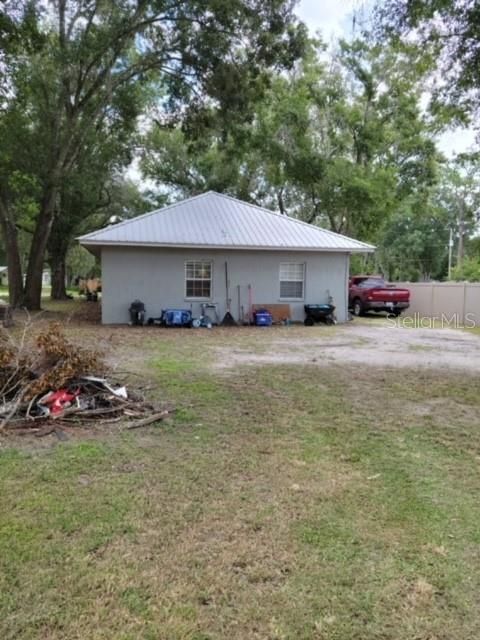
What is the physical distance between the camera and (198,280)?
14.9 m

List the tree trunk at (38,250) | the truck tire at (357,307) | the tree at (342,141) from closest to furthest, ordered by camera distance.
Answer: the tree trunk at (38,250), the truck tire at (357,307), the tree at (342,141)

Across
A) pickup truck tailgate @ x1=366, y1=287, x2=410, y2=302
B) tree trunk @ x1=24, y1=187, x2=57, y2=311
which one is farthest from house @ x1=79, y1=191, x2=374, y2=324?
tree trunk @ x1=24, y1=187, x2=57, y2=311

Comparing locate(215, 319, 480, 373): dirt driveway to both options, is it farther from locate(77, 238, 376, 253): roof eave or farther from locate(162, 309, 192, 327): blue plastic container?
locate(77, 238, 376, 253): roof eave

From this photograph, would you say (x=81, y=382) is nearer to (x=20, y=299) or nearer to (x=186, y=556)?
(x=186, y=556)

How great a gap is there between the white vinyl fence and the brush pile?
47.0ft

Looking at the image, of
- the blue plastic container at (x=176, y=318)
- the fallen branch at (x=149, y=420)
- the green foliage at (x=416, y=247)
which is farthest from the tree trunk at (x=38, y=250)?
the green foliage at (x=416, y=247)

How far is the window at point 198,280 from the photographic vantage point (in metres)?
14.8

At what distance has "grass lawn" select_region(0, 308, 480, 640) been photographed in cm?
220

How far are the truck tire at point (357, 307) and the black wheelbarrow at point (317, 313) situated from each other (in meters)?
4.04

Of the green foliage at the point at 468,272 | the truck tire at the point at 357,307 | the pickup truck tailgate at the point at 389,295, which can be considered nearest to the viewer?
the pickup truck tailgate at the point at 389,295

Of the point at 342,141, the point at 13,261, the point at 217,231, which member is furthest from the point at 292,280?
the point at 342,141

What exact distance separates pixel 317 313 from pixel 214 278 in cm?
339

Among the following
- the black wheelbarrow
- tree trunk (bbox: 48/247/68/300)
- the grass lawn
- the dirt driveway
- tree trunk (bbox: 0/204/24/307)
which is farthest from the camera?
tree trunk (bbox: 48/247/68/300)

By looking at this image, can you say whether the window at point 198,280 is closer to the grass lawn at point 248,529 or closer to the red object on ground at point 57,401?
the grass lawn at point 248,529
